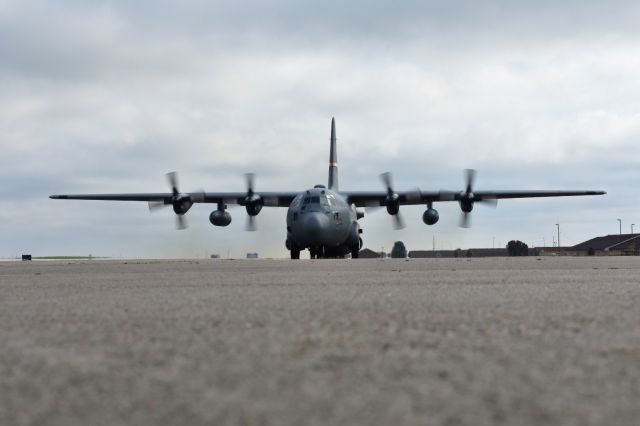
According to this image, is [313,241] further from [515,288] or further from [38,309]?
[38,309]

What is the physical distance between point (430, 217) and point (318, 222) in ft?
30.1

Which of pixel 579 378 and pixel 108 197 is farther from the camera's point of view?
pixel 108 197

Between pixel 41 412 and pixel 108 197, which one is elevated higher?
pixel 108 197

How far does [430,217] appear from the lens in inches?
1566

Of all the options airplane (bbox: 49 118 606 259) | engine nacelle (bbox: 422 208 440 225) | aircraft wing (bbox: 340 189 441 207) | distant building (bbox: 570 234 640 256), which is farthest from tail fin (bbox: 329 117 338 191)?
distant building (bbox: 570 234 640 256)

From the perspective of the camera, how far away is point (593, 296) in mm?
6578

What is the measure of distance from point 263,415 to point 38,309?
4423 mm

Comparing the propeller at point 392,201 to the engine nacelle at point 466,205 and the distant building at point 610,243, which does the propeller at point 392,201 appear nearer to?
the engine nacelle at point 466,205

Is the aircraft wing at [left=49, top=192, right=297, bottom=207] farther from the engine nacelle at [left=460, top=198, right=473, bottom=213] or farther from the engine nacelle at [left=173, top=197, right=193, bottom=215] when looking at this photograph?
the engine nacelle at [left=460, top=198, right=473, bottom=213]

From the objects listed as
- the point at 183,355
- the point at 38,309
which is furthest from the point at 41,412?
the point at 38,309

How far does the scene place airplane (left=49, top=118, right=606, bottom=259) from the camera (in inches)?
1336

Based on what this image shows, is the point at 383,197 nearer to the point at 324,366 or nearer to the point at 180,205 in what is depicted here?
the point at 180,205

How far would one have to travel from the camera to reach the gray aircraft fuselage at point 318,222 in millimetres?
33344

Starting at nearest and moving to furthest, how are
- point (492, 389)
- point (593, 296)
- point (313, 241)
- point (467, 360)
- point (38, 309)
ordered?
point (492, 389), point (467, 360), point (38, 309), point (593, 296), point (313, 241)
